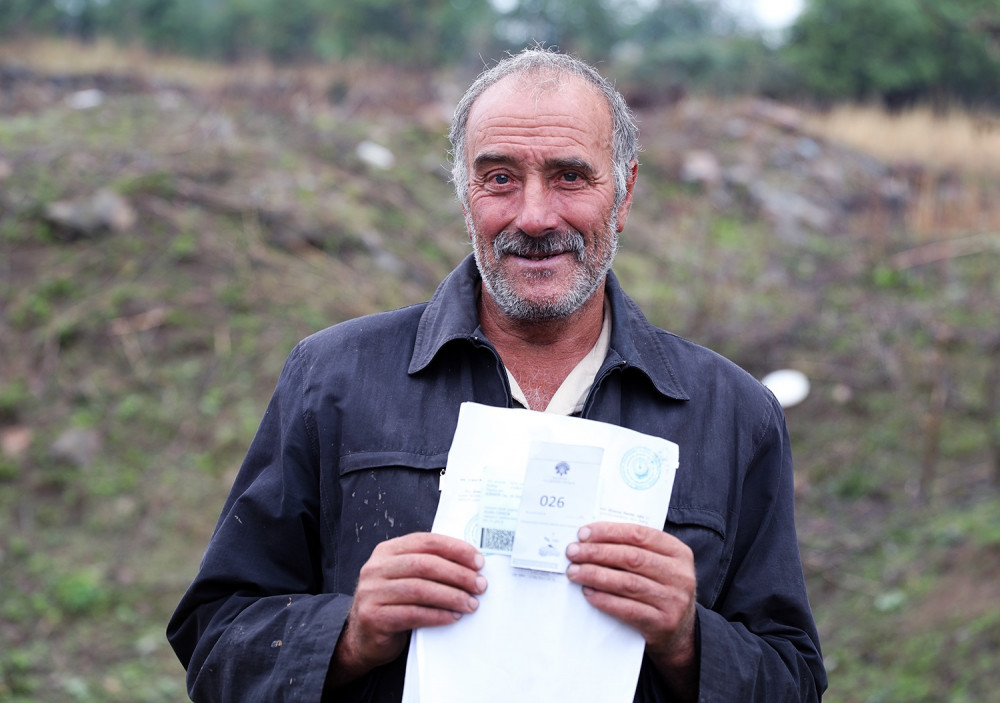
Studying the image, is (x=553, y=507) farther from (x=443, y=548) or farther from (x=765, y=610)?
(x=765, y=610)

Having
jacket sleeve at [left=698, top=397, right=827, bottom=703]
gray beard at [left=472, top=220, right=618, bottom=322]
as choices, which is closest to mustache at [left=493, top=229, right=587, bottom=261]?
gray beard at [left=472, top=220, right=618, bottom=322]

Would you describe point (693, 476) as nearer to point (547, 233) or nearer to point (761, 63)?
point (547, 233)

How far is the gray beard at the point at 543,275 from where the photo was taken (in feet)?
6.82

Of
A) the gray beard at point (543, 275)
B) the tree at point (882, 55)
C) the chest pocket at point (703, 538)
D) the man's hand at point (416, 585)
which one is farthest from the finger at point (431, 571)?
the tree at point (882, 55)

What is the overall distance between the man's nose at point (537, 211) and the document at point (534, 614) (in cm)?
48

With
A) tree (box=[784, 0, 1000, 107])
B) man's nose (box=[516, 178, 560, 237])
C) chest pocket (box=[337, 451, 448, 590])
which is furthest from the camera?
tree (box=[784, 0, 1000, 107])

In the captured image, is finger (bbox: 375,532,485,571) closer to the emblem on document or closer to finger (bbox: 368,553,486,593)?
finger (bbox: 368,553,486,593)

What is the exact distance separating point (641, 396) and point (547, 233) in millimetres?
390

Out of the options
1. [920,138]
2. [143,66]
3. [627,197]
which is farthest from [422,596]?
[920,138]

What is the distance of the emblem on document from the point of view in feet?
5.97

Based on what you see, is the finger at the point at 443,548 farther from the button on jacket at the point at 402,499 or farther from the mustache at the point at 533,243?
the mustache at the point at 533,243

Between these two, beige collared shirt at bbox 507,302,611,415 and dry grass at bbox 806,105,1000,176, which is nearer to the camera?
beige collared shirt at bbox 507,302,611,415

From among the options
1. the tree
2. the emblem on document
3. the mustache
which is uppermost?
the tree

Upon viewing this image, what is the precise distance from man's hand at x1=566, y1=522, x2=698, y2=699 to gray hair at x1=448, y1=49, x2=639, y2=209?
81 centimetres
